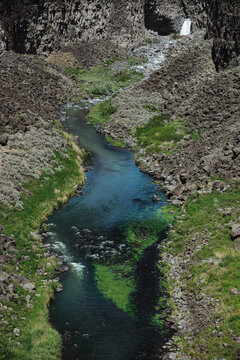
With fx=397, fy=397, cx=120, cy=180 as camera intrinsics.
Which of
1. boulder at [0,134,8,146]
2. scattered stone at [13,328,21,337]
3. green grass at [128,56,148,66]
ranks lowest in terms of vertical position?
scattered stone at [13,328,21,337]

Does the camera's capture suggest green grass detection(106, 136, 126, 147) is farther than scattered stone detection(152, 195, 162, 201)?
Yes

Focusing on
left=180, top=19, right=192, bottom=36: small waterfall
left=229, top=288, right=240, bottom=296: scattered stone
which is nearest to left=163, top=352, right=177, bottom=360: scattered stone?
left=229, top=288, right=240, bottom=296: scattered stone

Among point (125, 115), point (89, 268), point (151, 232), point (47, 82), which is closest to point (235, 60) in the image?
point (125, 115)

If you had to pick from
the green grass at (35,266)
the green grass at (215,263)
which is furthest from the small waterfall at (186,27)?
the green grass at (215,263)

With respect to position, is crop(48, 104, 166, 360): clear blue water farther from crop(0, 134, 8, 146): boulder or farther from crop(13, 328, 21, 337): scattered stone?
crop(0, 134, 8, 146): boulder

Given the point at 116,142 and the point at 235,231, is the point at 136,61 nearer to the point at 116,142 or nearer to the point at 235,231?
the point at 116,142

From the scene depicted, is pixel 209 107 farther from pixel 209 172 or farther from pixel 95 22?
pixel 95 22

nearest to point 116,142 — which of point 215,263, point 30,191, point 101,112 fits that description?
point 101,112
